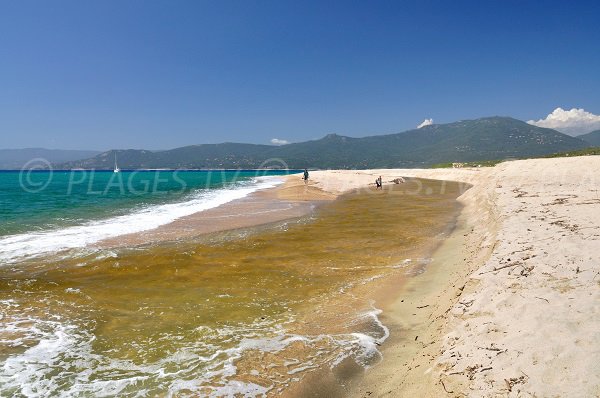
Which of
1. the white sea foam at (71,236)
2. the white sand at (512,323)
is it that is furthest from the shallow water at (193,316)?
the white sea foam at (71,236)

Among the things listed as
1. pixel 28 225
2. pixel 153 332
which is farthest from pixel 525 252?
pixel 28 225

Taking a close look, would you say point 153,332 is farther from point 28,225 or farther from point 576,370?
point 28,225

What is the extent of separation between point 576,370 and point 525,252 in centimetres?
527

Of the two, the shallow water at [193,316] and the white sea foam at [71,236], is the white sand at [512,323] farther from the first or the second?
the white sea foam at [71,236]

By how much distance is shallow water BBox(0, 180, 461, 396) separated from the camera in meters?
5.84

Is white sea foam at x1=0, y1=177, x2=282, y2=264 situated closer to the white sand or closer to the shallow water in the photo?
the shallow water

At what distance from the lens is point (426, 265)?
1147cm

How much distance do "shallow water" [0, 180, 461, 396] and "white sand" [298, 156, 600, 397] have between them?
1144 millimetres

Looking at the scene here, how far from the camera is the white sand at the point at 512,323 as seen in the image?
421 centimetres

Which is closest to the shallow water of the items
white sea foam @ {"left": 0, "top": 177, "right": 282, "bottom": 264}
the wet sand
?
the wet sand

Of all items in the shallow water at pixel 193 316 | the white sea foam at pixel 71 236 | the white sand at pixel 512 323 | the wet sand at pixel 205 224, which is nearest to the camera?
the white sand at pixel 512 323

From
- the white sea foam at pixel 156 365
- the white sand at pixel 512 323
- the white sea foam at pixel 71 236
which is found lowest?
the white sea foam at pixel 71 236

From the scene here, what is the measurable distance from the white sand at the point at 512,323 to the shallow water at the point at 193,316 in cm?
114

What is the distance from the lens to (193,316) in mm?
7988
